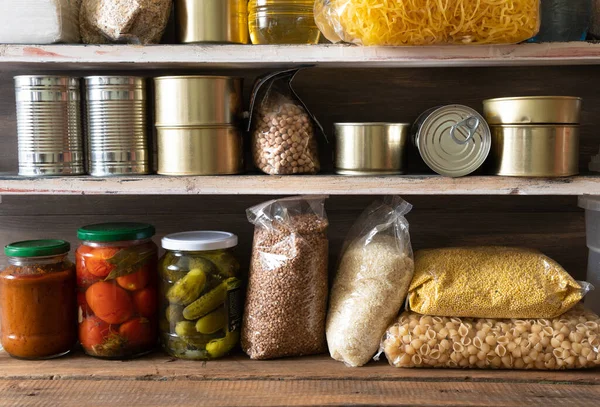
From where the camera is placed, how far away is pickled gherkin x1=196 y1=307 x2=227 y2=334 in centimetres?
136

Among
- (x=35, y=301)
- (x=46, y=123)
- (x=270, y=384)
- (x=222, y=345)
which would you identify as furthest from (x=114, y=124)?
(x=270, y=384)

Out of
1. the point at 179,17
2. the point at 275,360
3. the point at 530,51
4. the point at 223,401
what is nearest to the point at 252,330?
the point at 275,360

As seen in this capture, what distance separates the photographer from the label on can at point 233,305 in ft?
4.52

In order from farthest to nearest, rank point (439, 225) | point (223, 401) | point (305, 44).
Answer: point (439, 225), point (305, 44), point (223, 401)

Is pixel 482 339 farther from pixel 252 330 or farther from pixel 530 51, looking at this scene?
pixel 530 51

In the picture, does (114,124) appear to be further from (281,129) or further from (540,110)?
(540,110)

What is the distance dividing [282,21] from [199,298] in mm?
579

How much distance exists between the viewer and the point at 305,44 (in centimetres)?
131

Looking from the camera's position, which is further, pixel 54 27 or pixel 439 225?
pixel 439 225

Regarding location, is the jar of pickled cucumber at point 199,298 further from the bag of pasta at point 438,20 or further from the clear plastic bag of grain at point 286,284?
the bag of pasta at point 438,20

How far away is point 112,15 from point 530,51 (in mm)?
811

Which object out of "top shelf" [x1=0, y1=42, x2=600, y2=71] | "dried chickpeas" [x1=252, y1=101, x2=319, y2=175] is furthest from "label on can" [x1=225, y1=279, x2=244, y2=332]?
"top shelf" [x1=0, y1=42, x2=600, y2=71]

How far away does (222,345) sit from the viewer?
1379mm

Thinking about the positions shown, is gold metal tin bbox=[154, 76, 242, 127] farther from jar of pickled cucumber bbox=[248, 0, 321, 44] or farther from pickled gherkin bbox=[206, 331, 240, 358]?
pickled gherkin bbox=[206, 331, 240, 358]
